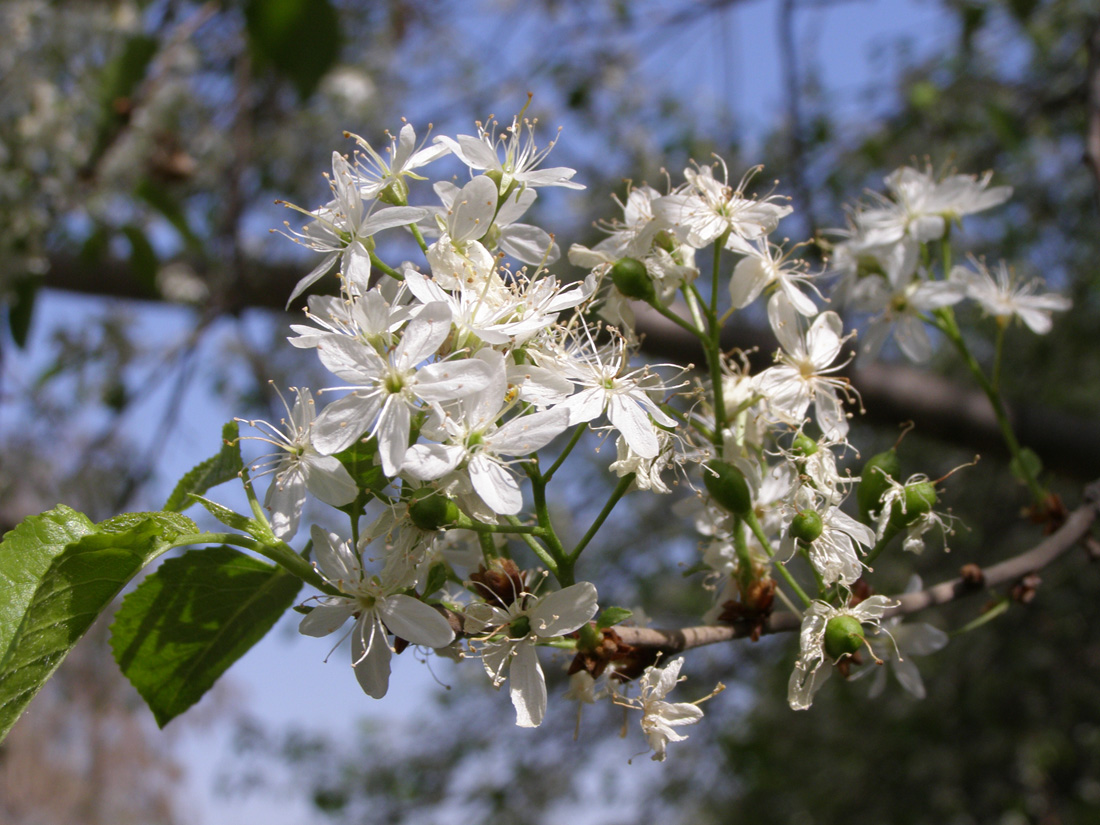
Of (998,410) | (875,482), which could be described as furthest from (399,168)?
(998,410)

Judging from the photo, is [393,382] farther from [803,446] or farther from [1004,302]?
[1004,302]

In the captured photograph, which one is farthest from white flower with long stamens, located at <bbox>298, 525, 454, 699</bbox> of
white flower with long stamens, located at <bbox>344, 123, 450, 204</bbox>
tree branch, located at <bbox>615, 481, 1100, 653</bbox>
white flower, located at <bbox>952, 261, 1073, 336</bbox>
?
white flower, located at <bbox>952, 261, 1073, 336</bbox>

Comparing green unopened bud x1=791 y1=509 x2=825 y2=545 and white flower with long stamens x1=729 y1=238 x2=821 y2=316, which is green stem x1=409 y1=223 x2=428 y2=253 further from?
green unopened bud x1=791 y1=509 x2=825 y2=545

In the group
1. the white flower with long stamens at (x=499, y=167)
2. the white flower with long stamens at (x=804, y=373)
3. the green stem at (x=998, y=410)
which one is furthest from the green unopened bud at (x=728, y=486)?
the green stem at (x=998, y=410)

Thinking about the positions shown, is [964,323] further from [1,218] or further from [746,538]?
[1,218]

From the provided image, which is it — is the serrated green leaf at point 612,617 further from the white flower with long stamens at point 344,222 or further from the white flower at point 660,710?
the white flower with long stamens at point 344,222
